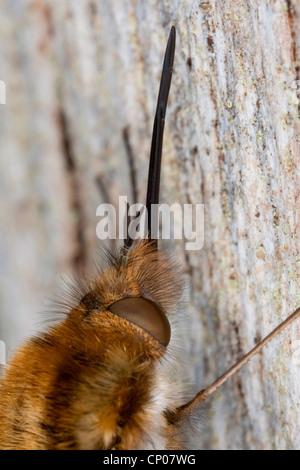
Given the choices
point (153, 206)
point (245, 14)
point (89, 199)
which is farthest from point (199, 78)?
point (89, 199)

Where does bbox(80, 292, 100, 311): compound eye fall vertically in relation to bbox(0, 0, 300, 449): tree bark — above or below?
below

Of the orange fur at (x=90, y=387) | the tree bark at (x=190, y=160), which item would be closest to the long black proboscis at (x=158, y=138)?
the tree bark at (x=190, y=160)

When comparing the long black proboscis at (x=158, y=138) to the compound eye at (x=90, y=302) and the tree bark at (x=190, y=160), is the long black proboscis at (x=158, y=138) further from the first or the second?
the compound eye at (x=90, y=302)

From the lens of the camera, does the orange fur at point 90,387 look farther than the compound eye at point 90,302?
No

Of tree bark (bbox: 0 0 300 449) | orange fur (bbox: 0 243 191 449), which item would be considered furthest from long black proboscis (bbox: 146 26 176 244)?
orange fur (bbox: 0 243 191 449)

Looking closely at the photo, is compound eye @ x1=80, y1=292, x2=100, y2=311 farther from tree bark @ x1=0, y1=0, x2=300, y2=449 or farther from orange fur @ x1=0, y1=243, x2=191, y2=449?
tree bark @ x1=0, y1=0, x2=300, y2=449

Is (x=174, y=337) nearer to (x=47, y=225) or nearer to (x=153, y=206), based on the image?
(x=153, y=206)

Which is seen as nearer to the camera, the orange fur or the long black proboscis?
the orange fur
